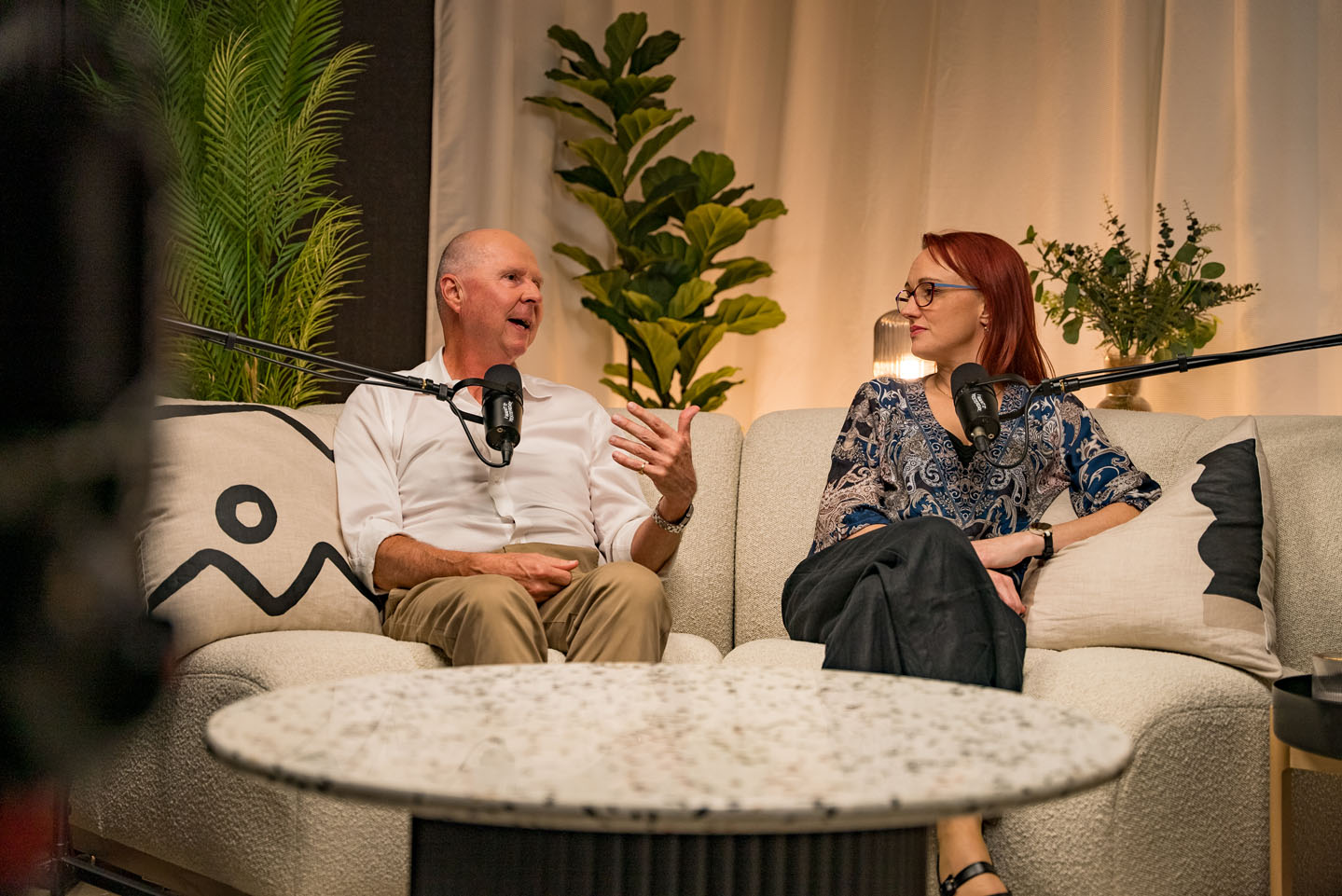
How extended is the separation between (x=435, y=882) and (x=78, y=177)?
0.79m

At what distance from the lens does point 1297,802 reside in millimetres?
1788

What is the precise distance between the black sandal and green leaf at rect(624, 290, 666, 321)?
2.41 m

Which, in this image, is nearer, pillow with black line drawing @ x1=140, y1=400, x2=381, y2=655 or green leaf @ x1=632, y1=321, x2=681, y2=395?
pillow with black line drawing @ x1=140, y1=400, x2=381, y2=655

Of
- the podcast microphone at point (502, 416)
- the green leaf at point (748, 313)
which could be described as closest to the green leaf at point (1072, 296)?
the green leaf at point (748, 313)

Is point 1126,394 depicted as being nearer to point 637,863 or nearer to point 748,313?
point 748,313

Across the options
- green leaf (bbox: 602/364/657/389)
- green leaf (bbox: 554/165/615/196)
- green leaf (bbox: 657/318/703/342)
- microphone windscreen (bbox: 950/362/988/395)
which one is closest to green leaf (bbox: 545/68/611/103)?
green leaf (bbox: 554/165/615/196)

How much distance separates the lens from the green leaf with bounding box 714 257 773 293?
3.76 m

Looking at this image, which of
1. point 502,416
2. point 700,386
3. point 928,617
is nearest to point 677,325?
point 700,386

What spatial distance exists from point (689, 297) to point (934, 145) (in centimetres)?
106

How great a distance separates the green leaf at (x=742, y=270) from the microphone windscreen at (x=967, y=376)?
1.84 meters

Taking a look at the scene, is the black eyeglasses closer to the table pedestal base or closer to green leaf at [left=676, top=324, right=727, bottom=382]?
green leaf at [left=676, top=324, right=727, bottom=382]

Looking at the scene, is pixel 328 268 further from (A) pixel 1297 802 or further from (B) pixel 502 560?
(A) pixel 1297 802

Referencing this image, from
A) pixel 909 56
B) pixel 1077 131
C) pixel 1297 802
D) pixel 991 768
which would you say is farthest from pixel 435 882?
pixel 909 56

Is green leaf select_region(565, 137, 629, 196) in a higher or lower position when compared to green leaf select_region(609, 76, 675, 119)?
lower
